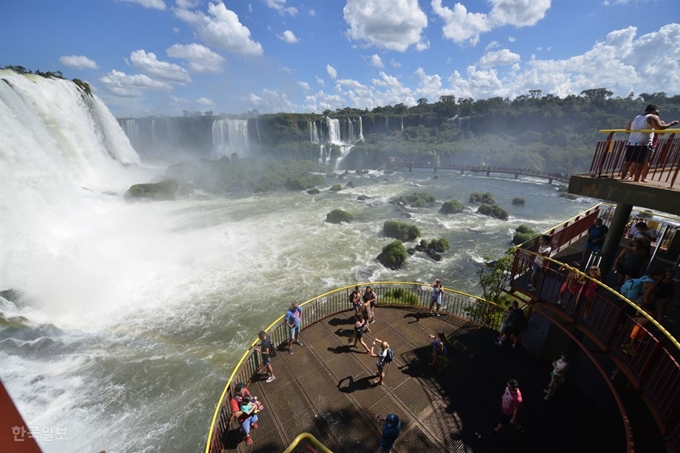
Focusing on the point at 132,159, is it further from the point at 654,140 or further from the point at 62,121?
the point at 654,140

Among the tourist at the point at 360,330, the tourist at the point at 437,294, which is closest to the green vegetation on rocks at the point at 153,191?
the tourist at the point at 360,330

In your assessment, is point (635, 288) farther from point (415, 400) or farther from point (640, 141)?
point (415, 400)

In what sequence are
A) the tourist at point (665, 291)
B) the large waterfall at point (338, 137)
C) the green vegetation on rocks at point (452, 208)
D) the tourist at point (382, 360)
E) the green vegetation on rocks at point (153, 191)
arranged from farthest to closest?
the large waterfall at point (338, 137) → the green vegetation on rocks at point (153, 191) → the green vegetation on rocks at point (452, 208) → the tourist at point (382, 360) → the tourist at point (665, 291)

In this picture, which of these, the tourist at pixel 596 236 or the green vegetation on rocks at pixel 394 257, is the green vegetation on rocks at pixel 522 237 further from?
the tourist at pixel 596 236

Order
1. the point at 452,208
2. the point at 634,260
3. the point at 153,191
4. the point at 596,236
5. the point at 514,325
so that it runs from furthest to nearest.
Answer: the point at 153,191, the point at 452,208, the point at 514,325, the point at 596,236, the point at 634,260

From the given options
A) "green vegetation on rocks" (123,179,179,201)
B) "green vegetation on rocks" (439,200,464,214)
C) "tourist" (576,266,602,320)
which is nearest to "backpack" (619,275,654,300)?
"tourist" (576,266,602,320)

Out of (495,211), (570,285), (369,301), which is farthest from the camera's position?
(495,211)

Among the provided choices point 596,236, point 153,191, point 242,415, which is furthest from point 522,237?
point 153,191

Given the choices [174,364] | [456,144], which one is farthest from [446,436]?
[456,144]
